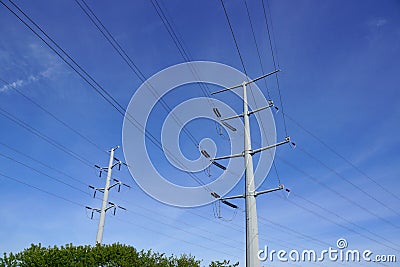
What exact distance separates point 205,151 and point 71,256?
30.9 ft

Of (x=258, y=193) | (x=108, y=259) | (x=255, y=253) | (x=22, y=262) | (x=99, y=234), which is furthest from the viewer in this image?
(x=99, y=234)

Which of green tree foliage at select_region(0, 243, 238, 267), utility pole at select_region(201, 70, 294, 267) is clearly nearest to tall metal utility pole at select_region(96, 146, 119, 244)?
green tree foliage at select_region(0, 243, 238, 267)

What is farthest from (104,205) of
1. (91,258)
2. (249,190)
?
(249,190)

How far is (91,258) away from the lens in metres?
17.3

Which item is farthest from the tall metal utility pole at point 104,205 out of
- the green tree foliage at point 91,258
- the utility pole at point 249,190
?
the utility pole at point 249,190

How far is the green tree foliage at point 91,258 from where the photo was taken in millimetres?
16438

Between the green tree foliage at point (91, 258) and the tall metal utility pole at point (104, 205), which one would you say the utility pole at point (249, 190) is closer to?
the green tree foliage at point (91, 258)

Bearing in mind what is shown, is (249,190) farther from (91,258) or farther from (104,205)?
(104,205)

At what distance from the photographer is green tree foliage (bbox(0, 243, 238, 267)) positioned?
53.9 feet

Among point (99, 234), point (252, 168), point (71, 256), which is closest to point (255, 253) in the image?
point (252, 168)

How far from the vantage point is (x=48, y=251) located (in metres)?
17.0

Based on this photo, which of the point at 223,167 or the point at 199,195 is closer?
the point at 199,195

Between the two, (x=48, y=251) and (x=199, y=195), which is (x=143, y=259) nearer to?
(x=48, y=251)

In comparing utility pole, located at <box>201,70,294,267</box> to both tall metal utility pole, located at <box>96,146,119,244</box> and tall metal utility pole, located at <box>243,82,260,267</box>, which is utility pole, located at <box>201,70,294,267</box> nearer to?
tall metal utility pole, located at <box>243,82,260,267</box>
